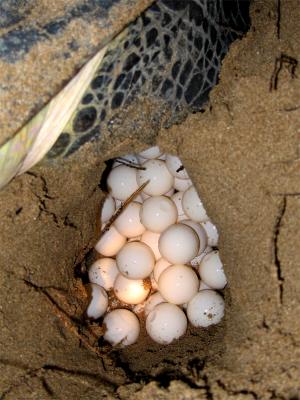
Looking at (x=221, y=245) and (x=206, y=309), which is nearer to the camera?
(x=221, y=245)

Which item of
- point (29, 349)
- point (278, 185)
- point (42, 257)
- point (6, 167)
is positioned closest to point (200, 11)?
point (278, 185)

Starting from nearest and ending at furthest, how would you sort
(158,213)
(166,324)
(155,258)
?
(166,324), (158,213), (155,258)

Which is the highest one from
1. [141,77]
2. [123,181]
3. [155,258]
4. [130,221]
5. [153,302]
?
[141,77]

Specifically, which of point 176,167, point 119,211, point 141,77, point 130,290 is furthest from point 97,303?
point 141,77

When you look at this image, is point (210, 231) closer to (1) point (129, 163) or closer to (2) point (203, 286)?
(2) point (203, 286)

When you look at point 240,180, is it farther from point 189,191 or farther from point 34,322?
point 34,322

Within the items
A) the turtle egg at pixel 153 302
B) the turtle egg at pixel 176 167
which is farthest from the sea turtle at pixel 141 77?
the turtle egg at pixel 153 302
